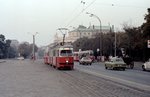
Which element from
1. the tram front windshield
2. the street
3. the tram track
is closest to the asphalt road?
the street

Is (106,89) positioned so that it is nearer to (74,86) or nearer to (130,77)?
(74,86)

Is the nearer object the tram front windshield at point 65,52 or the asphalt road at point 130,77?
the asphalt road at point 130,77

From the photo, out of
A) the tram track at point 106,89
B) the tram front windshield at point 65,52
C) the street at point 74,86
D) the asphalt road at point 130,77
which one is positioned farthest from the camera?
the tram front windshield at point 65,52

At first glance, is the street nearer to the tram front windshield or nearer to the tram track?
the tram track

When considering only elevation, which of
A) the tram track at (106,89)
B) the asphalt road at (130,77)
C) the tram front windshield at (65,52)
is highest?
the tram front windshield at (65,52)

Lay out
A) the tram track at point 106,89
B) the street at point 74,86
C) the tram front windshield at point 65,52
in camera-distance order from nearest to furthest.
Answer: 1. the tram track at point 106,89
2. the street at point 74,86
3. the tram front windshield at point 65,52

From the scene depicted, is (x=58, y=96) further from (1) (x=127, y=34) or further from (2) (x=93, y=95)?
(1) (x=127, y=34)

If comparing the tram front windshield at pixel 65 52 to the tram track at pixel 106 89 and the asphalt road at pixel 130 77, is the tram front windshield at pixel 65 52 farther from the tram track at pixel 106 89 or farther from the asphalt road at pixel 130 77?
the tram track at pixel 106 89

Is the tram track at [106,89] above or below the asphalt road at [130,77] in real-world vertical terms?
below

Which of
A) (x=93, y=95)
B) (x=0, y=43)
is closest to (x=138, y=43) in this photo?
(x=93, y=95)

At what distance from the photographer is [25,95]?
17359mm

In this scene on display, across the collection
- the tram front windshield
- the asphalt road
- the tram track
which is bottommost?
the tram track

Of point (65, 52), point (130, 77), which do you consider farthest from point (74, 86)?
point (65, 52)

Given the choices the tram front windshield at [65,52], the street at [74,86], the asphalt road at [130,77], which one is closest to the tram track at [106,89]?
the street at [74,86]
